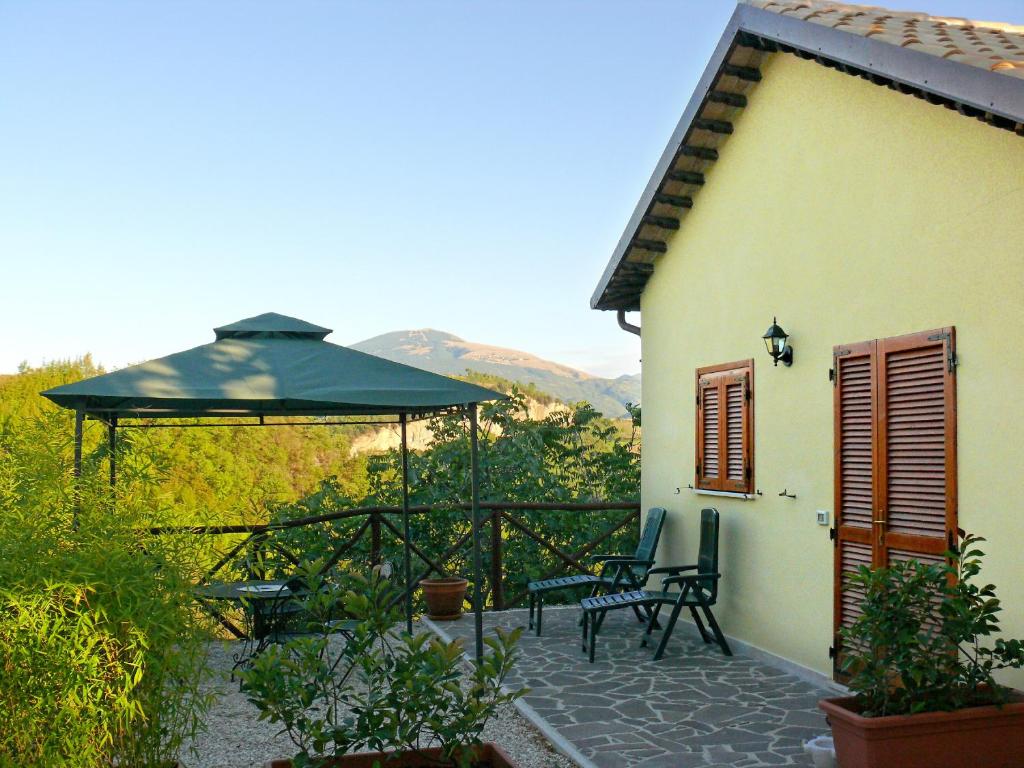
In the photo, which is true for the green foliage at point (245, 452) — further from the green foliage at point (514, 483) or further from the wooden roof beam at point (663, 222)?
the wooden roof beam at point (663, 222)

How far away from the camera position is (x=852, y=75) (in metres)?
6.09

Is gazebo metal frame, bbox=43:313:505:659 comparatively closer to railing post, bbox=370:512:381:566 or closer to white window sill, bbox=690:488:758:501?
railing post, bbox=370:512:381:566

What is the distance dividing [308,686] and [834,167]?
4910 millimetres

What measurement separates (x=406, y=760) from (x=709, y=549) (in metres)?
4.96

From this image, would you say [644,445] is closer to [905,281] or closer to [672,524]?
[672,524]

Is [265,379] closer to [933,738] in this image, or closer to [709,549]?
[709,549]

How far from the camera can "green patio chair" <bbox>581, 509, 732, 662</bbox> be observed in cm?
720

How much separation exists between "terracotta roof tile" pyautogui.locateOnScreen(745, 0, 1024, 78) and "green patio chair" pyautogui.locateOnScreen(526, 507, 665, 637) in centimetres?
427

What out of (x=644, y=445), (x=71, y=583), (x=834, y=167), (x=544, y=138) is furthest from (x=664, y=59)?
(x=71, y=583)

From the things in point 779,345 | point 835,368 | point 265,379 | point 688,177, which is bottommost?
point 265,379

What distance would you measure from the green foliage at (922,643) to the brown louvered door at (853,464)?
4.90 ft

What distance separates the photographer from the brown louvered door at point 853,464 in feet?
19.6

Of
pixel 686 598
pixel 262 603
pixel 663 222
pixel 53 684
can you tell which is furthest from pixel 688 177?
pixel 53 684

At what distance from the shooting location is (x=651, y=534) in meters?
8.74
